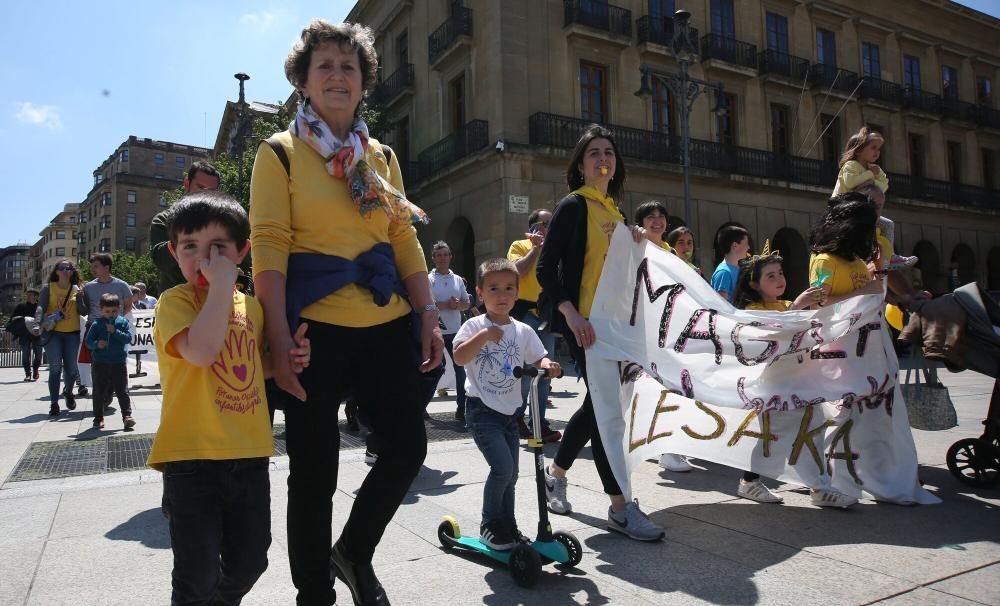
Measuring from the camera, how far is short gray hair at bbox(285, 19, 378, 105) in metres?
2.29

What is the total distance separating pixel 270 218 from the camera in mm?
2135

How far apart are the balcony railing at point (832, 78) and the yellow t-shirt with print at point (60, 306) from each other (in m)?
23.7

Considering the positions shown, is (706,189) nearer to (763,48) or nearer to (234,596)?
(763,48)

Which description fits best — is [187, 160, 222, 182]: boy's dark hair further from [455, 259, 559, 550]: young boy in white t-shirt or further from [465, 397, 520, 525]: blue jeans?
[465, 397, 520, 525]: blue jeans

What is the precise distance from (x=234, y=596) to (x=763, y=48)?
83.8 ft

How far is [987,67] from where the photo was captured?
30266 millimetres

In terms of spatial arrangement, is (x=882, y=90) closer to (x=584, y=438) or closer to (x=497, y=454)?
(x=584, y=438)

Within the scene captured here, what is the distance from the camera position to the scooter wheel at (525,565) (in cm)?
260

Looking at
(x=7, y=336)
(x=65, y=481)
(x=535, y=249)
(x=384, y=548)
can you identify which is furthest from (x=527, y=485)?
(x=7, y=336)

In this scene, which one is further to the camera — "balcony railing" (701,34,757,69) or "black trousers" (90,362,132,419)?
"balcony railing" (701,34,757,69)

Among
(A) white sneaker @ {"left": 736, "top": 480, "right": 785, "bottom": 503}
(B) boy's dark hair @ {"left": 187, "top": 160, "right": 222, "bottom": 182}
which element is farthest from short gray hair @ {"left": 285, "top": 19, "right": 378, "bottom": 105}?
(A) white sneaker @ {"left": 736, "top": 480, "right": 785, "bottom": 503}

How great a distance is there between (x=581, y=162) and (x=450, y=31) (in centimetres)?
1806

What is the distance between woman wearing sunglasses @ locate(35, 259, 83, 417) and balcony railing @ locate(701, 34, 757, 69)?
19385 mm

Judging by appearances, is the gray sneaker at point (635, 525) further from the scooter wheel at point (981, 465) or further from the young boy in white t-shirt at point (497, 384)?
the scooter wheel at point (981, 465)
